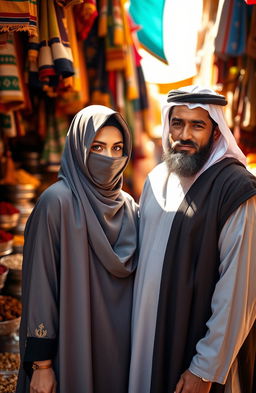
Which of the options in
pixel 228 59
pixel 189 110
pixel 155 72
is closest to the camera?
pixel 189 110

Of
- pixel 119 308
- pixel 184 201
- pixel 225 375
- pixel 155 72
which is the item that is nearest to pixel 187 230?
pixel 184 201

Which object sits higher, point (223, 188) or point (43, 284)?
point (223, 188)

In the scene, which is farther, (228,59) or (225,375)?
(228,59)

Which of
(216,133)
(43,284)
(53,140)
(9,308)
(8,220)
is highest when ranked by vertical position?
(216,133)

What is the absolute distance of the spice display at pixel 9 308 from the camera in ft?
9.51

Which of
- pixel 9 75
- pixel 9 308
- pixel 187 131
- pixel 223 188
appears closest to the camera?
pixel 223 188

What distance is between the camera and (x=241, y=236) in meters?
1.91

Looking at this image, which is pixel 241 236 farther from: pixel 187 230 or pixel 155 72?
pixel 155 72

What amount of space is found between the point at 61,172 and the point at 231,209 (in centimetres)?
82

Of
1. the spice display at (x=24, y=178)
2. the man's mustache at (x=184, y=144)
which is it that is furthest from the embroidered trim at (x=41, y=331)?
the spice display at (x=24, y=178)

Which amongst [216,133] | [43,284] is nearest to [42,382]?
[43,284]

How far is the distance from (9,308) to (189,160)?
65.8 inches

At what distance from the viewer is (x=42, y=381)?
1.92 m

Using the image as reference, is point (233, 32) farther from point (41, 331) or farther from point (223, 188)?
point (41, 331)
